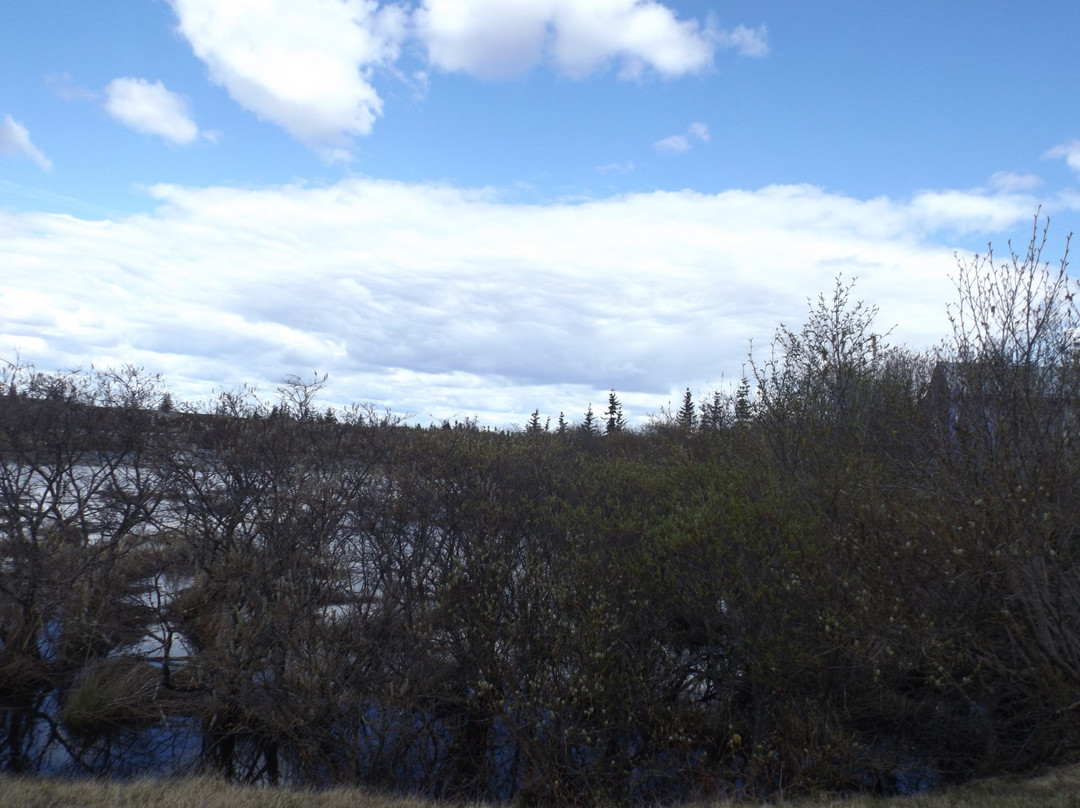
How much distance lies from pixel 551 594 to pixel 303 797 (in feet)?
11.8

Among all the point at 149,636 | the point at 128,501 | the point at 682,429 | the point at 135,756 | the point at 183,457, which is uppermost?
the point at 682,429

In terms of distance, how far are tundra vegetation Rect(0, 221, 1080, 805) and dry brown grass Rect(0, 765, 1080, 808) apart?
0.78m

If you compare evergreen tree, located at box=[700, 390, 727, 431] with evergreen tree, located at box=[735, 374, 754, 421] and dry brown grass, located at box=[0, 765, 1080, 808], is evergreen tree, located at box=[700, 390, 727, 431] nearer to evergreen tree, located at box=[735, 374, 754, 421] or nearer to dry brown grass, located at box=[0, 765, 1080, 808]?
evergreen tree, located at box=[735, 374, 754, 421]

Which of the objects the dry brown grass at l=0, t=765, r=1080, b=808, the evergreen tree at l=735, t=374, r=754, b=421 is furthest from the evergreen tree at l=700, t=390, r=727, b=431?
the dry brown grass at l=0, t=765, r=1080, b=808

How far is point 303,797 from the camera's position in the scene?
22.4 feet

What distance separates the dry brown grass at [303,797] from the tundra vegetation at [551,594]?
780mm

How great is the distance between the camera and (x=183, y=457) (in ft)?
37.4

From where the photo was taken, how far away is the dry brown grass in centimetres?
609

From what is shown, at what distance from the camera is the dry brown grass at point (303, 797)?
6090 millimetres

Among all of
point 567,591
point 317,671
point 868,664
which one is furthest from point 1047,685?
point 317,671

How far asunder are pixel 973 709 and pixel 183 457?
36.6ft

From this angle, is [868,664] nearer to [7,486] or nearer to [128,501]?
[128,501]

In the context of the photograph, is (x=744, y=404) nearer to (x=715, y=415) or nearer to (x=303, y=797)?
(x=715, y=415)

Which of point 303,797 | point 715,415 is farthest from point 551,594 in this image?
point 715,415
